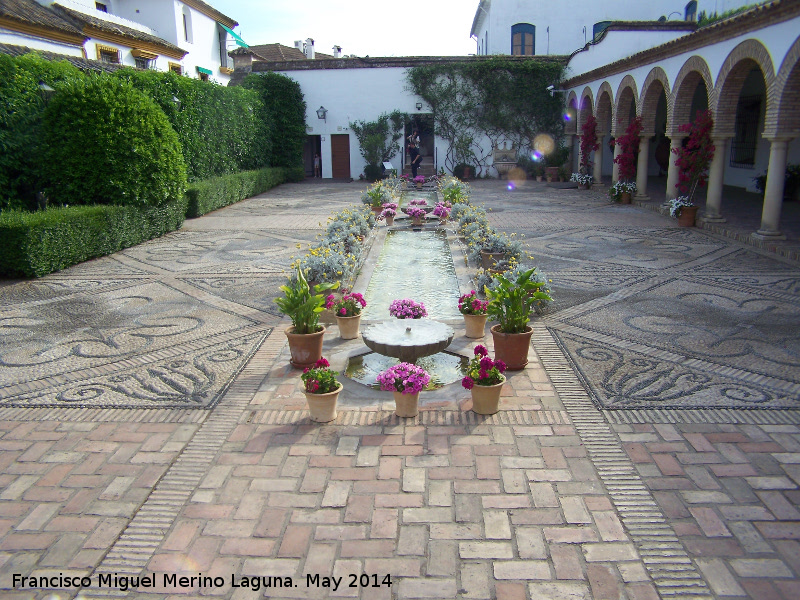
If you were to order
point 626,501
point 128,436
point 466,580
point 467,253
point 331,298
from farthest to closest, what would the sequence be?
point 467,253
point 331,298
point 128,436
point 626,501
point 466,580

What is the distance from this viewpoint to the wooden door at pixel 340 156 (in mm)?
28484

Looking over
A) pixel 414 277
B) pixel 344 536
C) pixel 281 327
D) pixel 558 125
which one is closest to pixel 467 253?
pixel 414 277

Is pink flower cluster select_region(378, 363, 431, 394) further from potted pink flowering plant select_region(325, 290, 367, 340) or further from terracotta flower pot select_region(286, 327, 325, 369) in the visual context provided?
potted pink flowering plant select_region(325, 290, 367, 340)

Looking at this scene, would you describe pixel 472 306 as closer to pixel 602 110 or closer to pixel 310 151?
pixel 602 110

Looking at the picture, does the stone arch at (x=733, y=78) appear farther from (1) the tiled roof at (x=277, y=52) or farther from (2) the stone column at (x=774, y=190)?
(1) the tiled roof at (x=277, y=52)

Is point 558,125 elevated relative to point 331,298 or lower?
elevated

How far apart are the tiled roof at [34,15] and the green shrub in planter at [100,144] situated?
8.27 m

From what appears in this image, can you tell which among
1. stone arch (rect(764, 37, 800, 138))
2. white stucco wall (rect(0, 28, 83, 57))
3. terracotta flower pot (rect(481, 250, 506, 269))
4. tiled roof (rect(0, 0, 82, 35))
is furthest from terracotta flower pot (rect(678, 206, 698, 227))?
tiled roof (rect(0, 0, 82, 35))

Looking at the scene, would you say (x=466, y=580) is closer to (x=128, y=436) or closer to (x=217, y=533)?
(x=217, y=533)

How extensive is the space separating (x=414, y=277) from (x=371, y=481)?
5.98 meters

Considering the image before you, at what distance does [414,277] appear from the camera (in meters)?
9.84

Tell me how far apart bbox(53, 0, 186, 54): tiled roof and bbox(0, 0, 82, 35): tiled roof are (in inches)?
9.5

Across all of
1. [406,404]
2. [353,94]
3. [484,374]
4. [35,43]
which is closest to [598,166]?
[353,94]

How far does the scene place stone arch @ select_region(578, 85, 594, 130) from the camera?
2362 cm
